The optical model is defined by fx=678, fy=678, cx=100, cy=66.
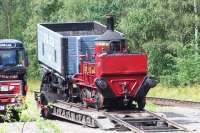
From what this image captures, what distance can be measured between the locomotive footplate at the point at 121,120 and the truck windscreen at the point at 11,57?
2.53 meters

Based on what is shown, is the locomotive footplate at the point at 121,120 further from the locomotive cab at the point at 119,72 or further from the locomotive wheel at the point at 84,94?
the locomotive cab at the point at 119,72

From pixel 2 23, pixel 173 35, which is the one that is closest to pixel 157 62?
pixel 173 35

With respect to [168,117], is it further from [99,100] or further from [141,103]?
[99,100]

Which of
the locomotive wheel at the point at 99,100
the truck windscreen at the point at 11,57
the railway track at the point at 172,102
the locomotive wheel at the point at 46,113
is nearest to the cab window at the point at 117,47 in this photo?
the locomotive wheel at the point at 99,100

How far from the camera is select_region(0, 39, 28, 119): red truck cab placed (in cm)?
2277

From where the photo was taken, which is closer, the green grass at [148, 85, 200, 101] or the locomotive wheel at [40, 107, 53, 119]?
the locomotive wheel at [40, 107, 53, 119]

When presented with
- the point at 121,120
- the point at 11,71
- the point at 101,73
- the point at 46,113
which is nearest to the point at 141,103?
the point at 101,73

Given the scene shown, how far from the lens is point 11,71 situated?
75.6 ft

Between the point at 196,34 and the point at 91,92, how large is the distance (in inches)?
857

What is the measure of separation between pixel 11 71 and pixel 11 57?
0.53 m

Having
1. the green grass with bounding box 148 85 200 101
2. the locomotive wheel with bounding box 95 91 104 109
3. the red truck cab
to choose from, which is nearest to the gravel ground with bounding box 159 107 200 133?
the locomotive wheel with bounding box 95 91 104 109

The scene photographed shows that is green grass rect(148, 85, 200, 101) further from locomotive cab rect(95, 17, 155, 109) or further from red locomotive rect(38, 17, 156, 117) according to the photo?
locomotive cab rect(95, 17, 155, 109)

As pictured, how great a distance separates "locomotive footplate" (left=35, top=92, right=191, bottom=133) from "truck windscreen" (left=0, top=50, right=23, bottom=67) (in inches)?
99.5

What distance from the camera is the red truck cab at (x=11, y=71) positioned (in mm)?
22766
